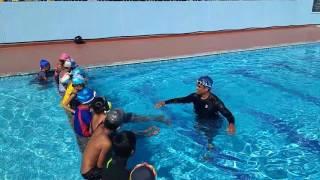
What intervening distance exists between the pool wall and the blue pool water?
14.6ft

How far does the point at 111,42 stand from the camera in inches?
638

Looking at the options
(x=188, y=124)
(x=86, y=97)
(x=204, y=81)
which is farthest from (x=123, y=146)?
(x=188, y=124)

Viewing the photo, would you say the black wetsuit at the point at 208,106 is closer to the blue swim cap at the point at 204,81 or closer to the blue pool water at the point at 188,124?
the blue swim cap at the point at 204,81

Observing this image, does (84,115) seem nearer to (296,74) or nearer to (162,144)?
(162,144)

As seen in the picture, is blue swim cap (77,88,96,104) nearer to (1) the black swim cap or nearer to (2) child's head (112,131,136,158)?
(1) the black swim cap

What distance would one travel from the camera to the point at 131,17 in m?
17.1

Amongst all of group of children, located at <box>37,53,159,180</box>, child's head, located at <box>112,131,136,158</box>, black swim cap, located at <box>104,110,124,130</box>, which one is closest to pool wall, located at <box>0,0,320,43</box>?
group of children, located at <box>37,53,159,180</box>

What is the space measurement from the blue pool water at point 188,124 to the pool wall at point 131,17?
444 cm

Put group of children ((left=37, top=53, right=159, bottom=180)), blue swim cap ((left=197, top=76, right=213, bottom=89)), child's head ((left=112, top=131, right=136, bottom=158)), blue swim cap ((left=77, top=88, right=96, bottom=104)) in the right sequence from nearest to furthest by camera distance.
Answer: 1. group of children ((left=37, top=53, right=159, bottom=180))
2. child's head ((left=112, top=131, right=136, bottom=158))
3. blue swim cap ((left=77, top=88, right=96, bottom=104))
4. blue swim cap ((left=197, top=76, right=213, bottom=89))

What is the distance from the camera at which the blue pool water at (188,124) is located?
644 centimetres

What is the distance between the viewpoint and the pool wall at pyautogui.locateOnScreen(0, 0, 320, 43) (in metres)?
14.9

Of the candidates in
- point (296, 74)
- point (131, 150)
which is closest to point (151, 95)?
point (296, 74)

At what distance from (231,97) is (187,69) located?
287 cm

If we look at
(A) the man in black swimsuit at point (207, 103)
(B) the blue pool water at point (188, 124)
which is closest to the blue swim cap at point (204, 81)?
(A) the man in black swimsuit at point (207, 103)
